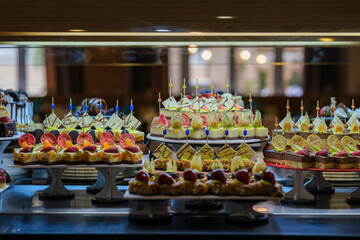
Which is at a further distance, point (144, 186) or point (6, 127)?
point (6, 127)

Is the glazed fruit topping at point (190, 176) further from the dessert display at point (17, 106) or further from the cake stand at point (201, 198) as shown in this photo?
the dessert display at point (17, 106)

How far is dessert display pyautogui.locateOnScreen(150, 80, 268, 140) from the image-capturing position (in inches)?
224

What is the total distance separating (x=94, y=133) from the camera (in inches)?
233

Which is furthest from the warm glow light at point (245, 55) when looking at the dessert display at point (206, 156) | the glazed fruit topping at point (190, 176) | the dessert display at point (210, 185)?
the glazed fruit topping at point (190, 176)

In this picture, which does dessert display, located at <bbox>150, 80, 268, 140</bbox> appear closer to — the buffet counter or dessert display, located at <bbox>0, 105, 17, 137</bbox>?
the buffet counter

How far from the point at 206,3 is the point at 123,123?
→ 1599mm

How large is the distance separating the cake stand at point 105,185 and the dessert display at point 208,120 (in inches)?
31.5

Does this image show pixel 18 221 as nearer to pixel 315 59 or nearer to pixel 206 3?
pixel 206 3

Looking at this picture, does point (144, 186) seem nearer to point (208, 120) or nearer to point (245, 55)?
point (208, 120)

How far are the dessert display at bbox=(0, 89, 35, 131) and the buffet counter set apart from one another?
124cm

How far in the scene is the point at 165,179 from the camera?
171 inches

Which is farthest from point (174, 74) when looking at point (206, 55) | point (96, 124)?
point (96, 124)

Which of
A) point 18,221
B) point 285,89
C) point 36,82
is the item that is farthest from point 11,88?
point 285,89

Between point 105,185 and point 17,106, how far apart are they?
6.14 feet
